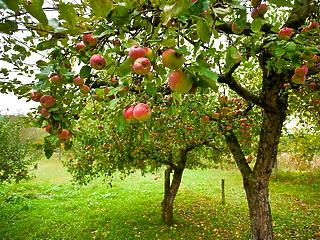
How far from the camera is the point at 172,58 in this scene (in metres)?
1.26

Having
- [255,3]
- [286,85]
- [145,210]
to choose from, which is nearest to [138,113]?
[255,3]

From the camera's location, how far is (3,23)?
3.66 feet

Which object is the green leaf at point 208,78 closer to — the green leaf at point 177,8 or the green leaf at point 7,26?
the green leaf at point 177,8

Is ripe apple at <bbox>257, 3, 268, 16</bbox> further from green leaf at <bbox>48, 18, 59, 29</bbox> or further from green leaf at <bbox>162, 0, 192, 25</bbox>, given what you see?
green leaf at <bbox>162, 0, 192, 25</bbox>

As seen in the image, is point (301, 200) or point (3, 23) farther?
point (301, 200)

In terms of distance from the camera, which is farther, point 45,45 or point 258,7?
point 258,7

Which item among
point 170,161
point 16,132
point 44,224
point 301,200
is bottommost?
point 44,224

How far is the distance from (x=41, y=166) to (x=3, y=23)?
29.0m

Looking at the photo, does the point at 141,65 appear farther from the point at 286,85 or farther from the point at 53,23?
the point at 286,85

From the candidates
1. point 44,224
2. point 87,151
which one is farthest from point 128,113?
point 44,224

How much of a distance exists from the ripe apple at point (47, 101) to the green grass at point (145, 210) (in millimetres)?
7970

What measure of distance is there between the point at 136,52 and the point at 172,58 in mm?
224

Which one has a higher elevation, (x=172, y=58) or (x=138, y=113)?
(x=172, y=58)

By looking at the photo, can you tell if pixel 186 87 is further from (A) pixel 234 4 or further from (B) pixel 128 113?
(B) pixel 128 113
